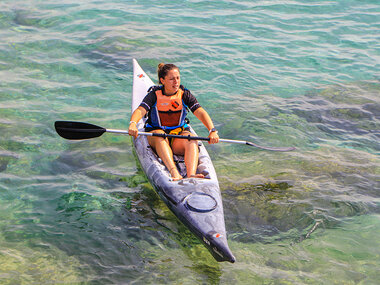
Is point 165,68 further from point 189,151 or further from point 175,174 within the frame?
point 175,174

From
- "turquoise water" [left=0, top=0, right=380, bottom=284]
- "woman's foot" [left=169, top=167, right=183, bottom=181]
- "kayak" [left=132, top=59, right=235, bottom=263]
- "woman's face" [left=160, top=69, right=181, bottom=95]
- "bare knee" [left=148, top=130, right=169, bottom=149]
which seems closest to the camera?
"kayak" [left=132, top=59, right=235, bottom=263]

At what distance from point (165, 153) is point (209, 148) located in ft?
4.89

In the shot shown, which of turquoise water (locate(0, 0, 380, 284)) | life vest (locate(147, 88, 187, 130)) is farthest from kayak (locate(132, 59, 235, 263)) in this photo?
life vest (locate(147, 88, 187, 130))

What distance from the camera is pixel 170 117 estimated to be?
232 inches

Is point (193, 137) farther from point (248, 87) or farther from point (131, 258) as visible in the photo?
point (248, 87)

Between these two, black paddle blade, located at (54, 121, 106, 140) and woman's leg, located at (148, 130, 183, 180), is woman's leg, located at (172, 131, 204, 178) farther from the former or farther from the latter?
black paddle blade, located at (54, 121, 106, 140)

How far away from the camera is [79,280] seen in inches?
161

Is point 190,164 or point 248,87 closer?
point 190,164

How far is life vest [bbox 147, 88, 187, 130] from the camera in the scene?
5781 millimetres

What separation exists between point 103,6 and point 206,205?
1026 centimetres

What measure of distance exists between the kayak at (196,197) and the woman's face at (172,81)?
0.88 meters

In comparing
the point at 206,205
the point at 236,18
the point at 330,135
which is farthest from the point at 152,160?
the point at 236,18

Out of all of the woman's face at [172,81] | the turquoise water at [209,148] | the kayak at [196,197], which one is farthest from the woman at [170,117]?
the turquoise water at [209,148]

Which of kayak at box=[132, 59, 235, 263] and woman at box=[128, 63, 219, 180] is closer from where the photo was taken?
kayak at box=[132, 59, 235, 263]
